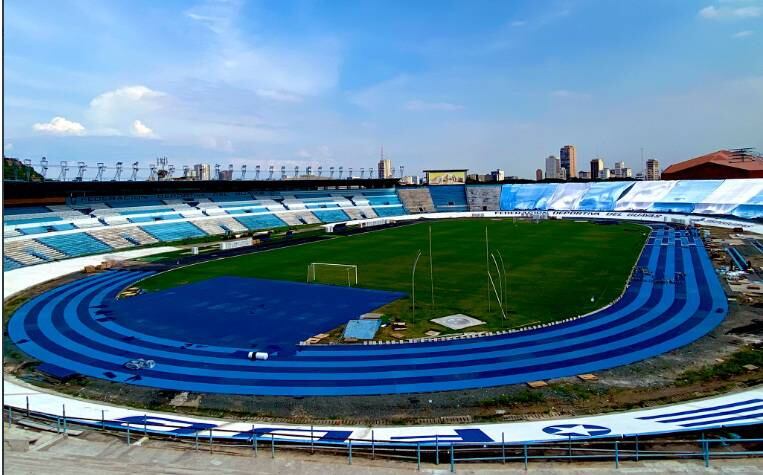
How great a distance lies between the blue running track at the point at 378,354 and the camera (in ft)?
70.1

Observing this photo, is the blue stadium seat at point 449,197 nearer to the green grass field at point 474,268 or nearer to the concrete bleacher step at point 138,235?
the green grass field at point 474,268

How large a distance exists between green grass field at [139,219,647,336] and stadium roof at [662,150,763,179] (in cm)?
3337

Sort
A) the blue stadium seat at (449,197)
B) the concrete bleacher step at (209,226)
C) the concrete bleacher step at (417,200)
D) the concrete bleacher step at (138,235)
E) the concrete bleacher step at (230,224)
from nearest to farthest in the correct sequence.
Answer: the concrete bleacher step at (138,235), the concrete bleacher step at (209,226), the concrete bleacher step at (230,224), the concrete bleacher step at (417,200), the blue stadium seat at (449,197)

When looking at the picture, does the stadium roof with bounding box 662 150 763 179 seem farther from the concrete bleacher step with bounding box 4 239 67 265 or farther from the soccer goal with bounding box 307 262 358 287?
the concrete bleacher step with bounding box 4 239 67 265

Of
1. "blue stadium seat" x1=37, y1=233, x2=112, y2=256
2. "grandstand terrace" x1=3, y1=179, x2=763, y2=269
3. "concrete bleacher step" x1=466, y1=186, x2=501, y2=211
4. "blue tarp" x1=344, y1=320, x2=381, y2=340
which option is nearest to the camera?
"blue tarp" x1=344, y1=320, x2=381, y2=340

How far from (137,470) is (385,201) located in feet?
313

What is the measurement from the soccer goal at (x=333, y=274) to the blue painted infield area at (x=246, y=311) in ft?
5.85

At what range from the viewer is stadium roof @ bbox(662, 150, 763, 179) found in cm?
9012

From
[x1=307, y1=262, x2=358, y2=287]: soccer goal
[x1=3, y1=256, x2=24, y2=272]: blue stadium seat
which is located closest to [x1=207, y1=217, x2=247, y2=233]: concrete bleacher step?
[x1=3, y1=256, x2=24, y2=272]: blue stadium seat

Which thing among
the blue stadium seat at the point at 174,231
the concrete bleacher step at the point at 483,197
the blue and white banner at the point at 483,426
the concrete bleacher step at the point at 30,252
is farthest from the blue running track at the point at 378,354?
the concrete bleacher step at the point at 483,197

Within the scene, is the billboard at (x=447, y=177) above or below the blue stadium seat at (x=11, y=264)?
above

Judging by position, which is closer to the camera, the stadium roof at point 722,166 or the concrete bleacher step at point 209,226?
the concrete bleacher step at point 209,226

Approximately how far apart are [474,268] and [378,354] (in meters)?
22.1

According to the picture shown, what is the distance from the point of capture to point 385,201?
10775cm
